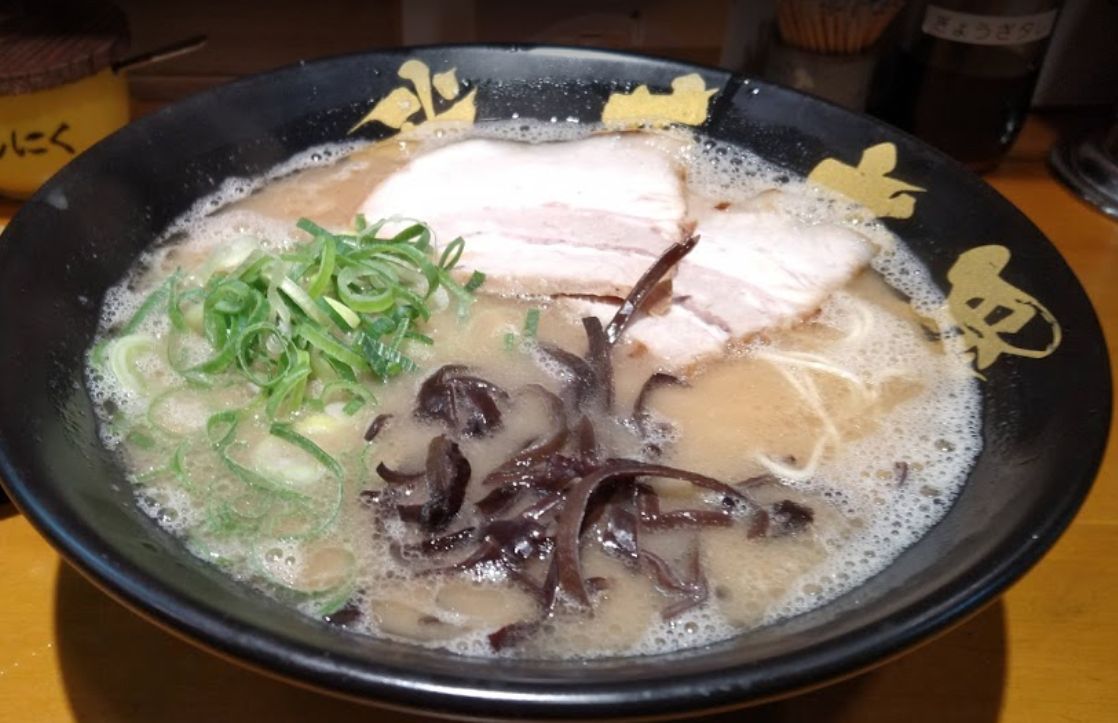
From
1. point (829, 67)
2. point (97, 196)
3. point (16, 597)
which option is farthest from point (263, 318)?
point (829, 67)

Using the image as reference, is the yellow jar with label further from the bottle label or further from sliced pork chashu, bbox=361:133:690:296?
the bottle label

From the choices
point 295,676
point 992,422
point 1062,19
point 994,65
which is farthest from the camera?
point 1062,19

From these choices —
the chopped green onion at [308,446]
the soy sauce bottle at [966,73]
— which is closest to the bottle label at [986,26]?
the soy sauce bottle at [966,73]

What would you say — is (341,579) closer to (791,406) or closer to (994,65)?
(791,406)

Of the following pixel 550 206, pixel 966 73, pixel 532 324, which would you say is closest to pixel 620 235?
pixel 550 206

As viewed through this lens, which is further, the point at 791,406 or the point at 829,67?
the point at 829,67

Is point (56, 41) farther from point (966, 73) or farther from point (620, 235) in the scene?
point (966, 73)

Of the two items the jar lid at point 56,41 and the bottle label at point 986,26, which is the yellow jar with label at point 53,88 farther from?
the bottle label at point 986,26
